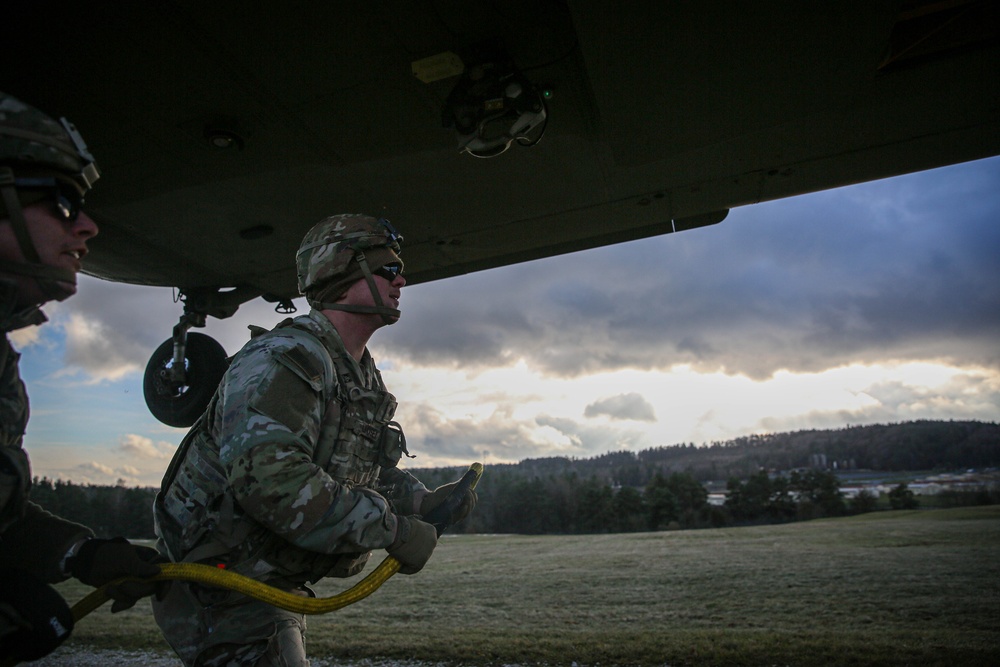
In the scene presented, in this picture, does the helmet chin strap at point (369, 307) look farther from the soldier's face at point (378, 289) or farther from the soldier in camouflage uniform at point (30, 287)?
the soldier in camouflage uniform at point (30, 287)

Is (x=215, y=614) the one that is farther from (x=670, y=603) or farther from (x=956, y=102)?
(x=670, y=603)

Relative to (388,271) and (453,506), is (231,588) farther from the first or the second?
(388,271)

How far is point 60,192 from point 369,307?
1.28 metres

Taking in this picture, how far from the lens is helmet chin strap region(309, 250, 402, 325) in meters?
2.88

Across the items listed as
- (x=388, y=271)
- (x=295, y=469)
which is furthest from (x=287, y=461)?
(x=388, y=271)

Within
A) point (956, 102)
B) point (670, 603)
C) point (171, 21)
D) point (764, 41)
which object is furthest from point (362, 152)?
point (670, 603)

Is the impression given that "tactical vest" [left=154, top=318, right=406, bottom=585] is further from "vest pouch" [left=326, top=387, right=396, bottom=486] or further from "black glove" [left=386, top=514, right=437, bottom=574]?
"black glove" [left=386, top=514, right=437, bottom=574]

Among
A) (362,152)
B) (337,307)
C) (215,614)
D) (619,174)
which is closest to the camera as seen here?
(215,614)

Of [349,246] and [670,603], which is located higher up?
[349,246]

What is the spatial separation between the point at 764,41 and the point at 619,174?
1506 millimetres

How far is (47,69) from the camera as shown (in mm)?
3262

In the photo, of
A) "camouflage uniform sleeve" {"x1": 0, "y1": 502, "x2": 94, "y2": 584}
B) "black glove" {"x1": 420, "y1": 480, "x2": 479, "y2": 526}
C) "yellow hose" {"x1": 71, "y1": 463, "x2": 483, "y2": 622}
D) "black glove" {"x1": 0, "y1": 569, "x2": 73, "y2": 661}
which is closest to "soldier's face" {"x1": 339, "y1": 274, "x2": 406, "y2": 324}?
"black glove" {"x1": 420, "y1": 480, "x2": 479, "y2": 526}

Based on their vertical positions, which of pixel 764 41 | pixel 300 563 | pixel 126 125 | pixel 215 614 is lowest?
pixel 215 614

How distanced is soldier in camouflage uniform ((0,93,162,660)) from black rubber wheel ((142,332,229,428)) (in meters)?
4.18
